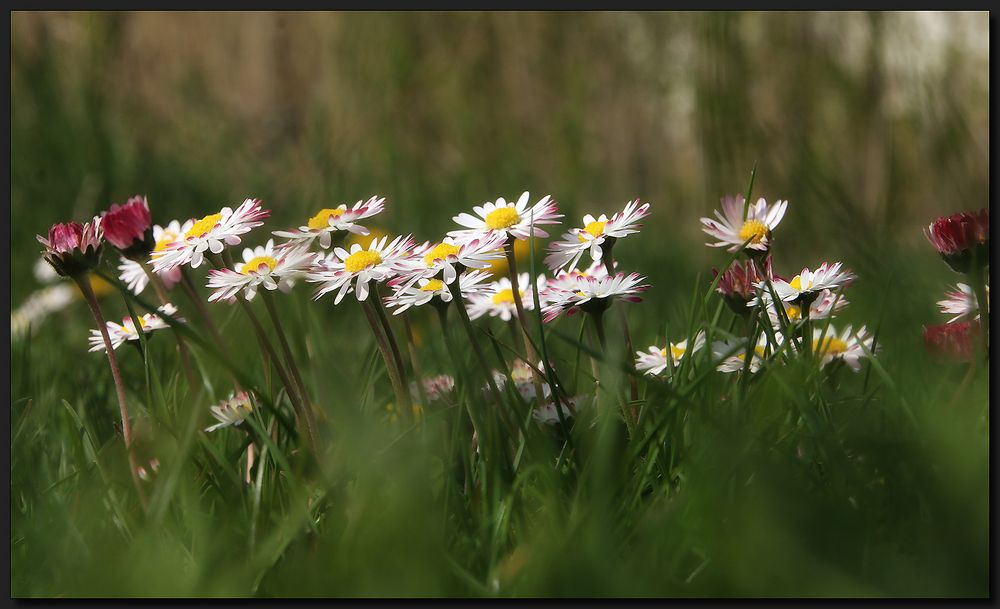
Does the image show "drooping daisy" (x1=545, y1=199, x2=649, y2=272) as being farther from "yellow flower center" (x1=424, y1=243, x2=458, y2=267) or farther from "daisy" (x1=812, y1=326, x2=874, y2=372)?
"daisy" (x1=812, y1=326, x2=874, y2=372)

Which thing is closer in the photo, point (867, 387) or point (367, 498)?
point (367, 498)

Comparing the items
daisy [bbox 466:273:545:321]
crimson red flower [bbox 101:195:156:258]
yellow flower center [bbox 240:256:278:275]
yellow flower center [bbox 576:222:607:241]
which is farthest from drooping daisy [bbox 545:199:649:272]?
crimson red flower [bbox 101:195:156:258]

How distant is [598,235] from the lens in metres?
0.78

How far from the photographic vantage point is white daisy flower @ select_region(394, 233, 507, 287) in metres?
0.72

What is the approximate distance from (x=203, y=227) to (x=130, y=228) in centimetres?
9

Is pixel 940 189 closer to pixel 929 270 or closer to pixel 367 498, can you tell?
pixel 929 270

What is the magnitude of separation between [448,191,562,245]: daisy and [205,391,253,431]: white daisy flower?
9.5 inches

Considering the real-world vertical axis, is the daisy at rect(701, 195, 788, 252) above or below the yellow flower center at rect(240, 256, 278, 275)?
below

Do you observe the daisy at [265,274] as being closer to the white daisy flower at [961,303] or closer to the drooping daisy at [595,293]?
the drooping daisy at [595,293]

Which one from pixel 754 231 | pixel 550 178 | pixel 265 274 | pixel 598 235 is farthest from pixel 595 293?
pixel 550 178

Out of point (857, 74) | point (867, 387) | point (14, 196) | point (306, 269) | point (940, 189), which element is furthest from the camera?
point (14, 196)

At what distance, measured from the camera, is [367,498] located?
672mm

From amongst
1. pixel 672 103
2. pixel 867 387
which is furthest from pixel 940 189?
pixel 672 103

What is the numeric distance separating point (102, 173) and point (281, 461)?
1.84 m
